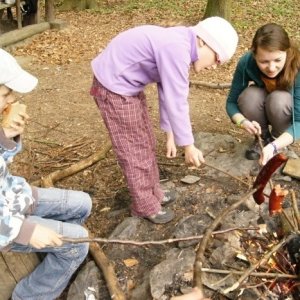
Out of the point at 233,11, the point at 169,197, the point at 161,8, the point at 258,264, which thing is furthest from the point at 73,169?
the point at 161,8

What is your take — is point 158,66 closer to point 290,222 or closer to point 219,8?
point 290,222

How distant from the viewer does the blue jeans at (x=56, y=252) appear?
2236 millimetres

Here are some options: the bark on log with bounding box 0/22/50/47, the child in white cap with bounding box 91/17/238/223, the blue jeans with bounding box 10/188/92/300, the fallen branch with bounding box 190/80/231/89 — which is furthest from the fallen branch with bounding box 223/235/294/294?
the bark on log with bounding box 0/22/50/47

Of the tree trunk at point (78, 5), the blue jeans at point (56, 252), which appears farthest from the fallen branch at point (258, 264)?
the tree trunk at point (78, 5)

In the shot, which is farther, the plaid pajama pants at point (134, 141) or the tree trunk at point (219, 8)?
the tree trunk at point (219, 8)

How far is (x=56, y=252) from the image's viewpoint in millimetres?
2252

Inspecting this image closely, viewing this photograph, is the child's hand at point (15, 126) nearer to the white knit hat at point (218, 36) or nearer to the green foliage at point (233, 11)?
the white knit hat at point (218, 36)

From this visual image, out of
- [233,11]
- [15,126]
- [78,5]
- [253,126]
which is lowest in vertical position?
[78,5]

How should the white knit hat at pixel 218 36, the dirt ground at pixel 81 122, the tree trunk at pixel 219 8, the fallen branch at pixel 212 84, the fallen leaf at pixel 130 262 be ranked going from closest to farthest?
the white knit hat at pixel 218 36
the fallen leaf at pixel 130 262
the dirt ground at pixel 81 122
the fallen branch at pixel 212 84
the tree trunk at pixel 219 8

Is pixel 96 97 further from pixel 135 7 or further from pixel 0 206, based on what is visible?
pixel 135 7

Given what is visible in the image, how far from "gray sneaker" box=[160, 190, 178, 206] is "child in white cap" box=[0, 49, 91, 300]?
1.85ft

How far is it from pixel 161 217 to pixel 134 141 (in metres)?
0.51

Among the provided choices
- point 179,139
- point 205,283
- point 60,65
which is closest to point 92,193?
point 179,139

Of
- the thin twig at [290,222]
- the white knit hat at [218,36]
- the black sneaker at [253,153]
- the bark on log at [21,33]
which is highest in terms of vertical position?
the white knit hat at [218,36]
